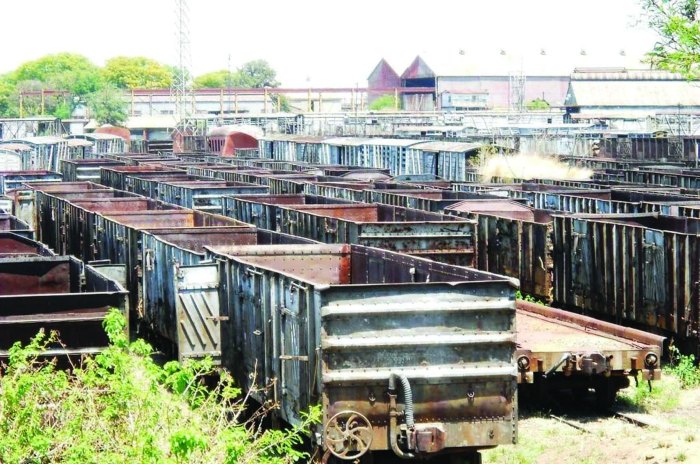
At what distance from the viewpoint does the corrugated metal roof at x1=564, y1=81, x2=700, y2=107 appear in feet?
284

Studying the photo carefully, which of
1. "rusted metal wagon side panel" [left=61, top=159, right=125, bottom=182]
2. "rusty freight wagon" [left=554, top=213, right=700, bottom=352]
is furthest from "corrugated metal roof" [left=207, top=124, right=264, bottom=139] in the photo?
"rusty freight wagon" [left=554, top=213, right=700, bottom=352]

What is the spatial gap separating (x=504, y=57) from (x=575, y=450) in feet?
356

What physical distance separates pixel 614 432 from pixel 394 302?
451cm

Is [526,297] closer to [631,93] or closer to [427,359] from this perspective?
[427,359]

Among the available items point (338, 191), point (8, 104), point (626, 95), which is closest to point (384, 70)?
point (8, 104)

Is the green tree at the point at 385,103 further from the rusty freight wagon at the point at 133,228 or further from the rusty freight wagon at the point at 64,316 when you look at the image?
the rusty freight wagon at the point at 64,316

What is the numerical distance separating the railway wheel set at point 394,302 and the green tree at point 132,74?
160610 millimetres

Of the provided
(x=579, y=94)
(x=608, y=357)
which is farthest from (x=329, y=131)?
(x=608, y=357)

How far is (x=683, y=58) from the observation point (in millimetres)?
34688

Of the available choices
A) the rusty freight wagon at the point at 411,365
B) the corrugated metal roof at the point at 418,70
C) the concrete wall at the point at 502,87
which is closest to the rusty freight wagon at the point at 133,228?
the rusty freight wagon at the point at 411,365

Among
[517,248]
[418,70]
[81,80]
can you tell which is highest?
[81,80]

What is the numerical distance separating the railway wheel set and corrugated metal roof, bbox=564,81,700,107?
207 ft

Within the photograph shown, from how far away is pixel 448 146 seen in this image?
45.8 metres

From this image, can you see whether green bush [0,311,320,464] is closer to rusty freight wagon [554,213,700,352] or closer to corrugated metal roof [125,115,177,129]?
rusty freight wagon [554,213,700,352]
